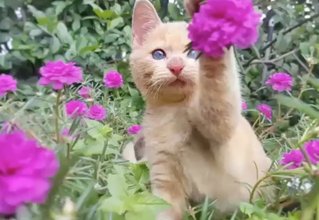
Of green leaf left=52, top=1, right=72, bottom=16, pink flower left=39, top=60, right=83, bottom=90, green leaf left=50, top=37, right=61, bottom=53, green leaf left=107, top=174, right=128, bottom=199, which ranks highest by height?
pink flower left=39, top=60, right=83, bottom=90

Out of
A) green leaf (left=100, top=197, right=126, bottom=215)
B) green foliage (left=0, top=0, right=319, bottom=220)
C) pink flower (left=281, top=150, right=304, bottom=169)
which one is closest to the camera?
green leaf (left=100, top=197, right=126, bottom=215)

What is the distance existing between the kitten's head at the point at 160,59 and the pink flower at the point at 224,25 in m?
0.50

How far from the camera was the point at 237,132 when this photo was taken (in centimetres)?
112

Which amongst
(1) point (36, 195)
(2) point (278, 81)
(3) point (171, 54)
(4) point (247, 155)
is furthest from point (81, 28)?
(1) point (36, 195)

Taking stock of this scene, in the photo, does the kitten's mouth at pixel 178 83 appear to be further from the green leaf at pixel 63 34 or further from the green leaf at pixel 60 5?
the green leaf at pixel 60 5

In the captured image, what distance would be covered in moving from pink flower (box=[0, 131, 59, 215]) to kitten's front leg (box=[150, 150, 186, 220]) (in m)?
0.64

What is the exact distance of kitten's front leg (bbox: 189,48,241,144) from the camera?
0.90 metres

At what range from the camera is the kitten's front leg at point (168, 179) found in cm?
107

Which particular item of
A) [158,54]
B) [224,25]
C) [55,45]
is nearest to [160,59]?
[158,54]

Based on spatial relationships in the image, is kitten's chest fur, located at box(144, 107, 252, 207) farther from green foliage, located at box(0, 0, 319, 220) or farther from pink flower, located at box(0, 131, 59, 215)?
pink flower, located at box(0, 131, 59, 215)

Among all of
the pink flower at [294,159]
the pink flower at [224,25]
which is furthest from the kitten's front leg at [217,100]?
the pink flower at [224,25]

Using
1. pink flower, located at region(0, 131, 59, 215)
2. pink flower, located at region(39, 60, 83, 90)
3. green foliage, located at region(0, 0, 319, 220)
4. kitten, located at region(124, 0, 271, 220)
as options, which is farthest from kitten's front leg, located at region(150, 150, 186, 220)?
pink flower, located at region(0, 131, 59, 215)

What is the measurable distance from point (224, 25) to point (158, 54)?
672 millimetres

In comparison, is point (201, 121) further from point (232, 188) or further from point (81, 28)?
point (81, 28)
